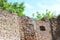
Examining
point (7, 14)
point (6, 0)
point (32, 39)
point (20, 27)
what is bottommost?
point (32, 39)

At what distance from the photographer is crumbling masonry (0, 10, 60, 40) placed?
40.3ft

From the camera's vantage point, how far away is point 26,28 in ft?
46.6

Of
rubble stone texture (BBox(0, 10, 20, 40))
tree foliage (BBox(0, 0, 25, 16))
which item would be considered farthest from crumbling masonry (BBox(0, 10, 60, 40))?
tree foliage (BBox(0, 0, 25, 16))

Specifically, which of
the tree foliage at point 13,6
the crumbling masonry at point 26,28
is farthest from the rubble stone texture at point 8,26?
the tree foliage at point 13,6

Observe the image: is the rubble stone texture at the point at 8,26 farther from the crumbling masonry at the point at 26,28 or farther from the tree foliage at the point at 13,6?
the tree foliage at the point at 13,6

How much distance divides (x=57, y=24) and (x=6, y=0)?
12790 mm

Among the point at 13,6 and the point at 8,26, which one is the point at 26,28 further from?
the point at 13,6

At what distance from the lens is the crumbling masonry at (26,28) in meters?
12.3

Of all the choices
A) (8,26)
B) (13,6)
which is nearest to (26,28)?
(8,26)

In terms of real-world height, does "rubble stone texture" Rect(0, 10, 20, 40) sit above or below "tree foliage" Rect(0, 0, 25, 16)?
below

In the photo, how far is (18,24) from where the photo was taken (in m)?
13.7

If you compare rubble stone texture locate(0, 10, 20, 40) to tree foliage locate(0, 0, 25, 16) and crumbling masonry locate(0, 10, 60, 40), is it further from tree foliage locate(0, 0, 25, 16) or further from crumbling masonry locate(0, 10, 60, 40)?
tree foliage locate(0, 0, 25, 16)

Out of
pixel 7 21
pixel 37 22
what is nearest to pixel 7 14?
pixel 7 21

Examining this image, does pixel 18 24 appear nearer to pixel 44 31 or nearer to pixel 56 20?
pixel 44 31
